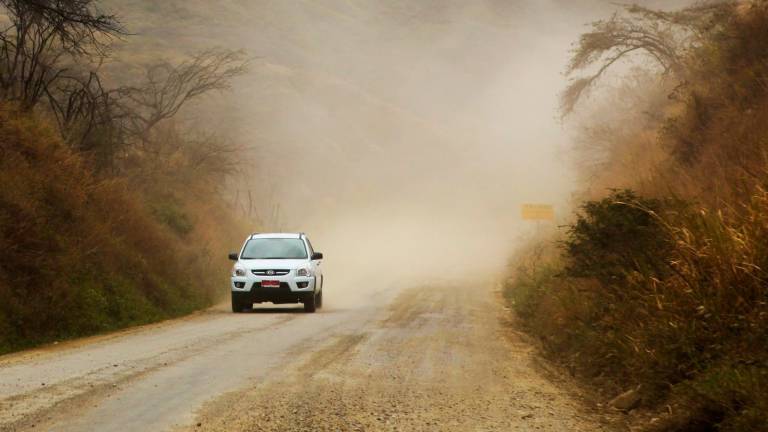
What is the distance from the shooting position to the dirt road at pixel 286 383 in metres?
7.49

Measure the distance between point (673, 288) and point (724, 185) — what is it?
13.3 feet

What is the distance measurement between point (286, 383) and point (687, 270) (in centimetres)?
435

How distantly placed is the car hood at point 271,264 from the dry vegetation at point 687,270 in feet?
17.7

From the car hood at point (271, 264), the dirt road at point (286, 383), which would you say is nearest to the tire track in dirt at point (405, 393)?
the dirt road at point (286, 383)

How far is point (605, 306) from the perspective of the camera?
37.3 feet

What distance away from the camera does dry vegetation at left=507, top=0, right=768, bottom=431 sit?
7594 millimetres

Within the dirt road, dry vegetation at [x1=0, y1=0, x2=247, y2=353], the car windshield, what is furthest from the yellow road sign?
the dirt road

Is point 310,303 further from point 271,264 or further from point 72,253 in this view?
point 72,253

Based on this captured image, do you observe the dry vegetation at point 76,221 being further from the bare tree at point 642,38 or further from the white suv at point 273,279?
the bare tree at point 642,38

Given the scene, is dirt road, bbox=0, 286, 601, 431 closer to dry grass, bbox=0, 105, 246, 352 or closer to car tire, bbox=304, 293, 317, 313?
dry grass, bbox=0, 105, 246, 352

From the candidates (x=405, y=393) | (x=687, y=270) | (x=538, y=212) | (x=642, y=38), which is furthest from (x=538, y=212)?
(x=405, y=393)

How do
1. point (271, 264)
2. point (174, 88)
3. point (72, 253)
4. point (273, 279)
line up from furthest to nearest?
1. point (174, 88)
2. point (271, 264)
3. point (273, 279)
4. point (72, 253)

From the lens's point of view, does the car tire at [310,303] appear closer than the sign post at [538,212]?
Answer: Yes

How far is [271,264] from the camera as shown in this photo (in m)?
20.8
